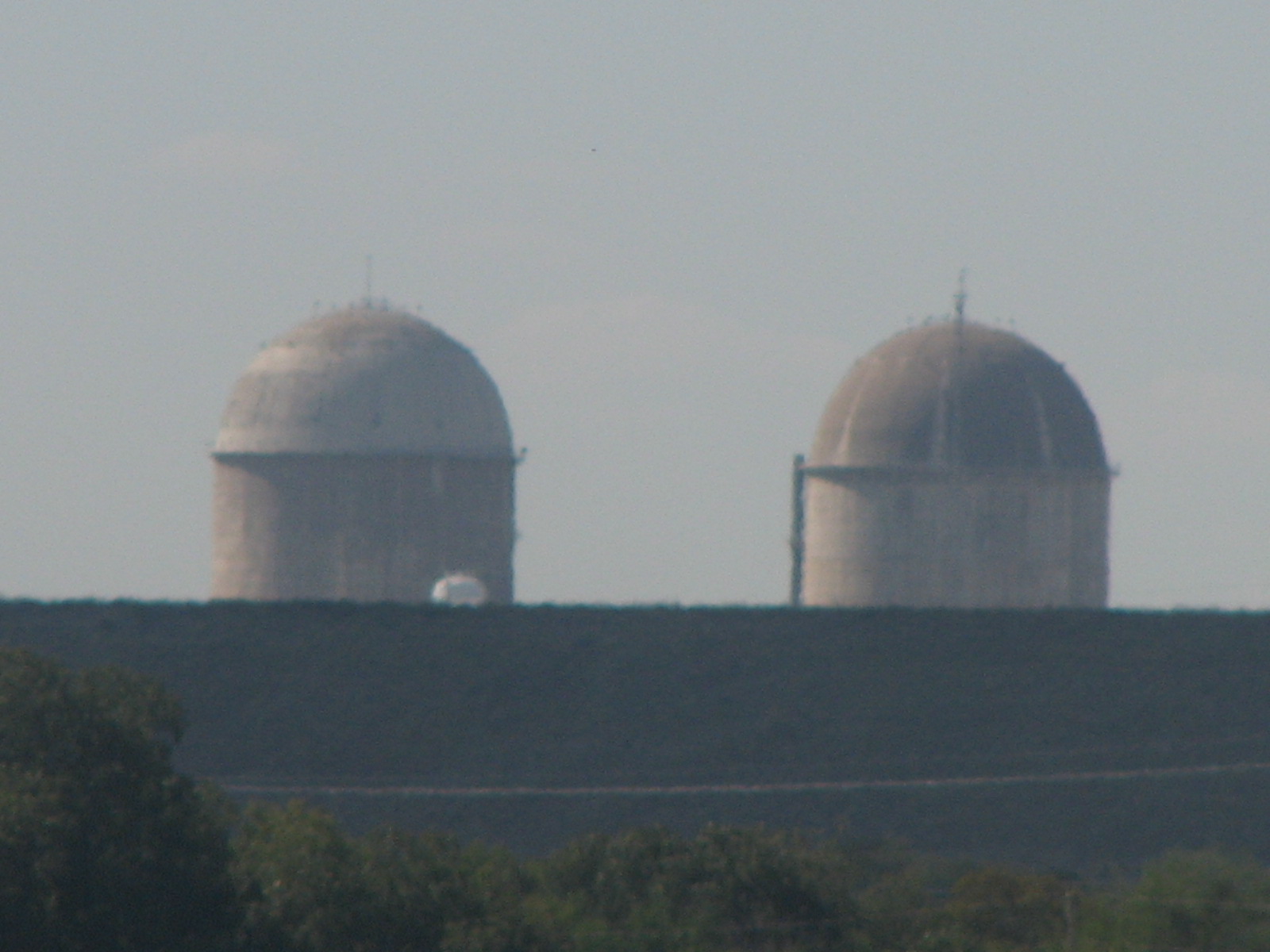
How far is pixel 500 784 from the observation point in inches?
1358

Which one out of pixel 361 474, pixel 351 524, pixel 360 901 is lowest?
pixel 360 901

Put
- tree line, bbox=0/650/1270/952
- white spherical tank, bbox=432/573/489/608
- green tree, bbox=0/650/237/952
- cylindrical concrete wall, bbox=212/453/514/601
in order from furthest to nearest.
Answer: cylindrical concrete wall, bbox=212/453/514/601, white spherical tank, bbox=432/573/489/608, tree line, bbox=0/650/1270/952, green tree, bbox=0/650/237/952

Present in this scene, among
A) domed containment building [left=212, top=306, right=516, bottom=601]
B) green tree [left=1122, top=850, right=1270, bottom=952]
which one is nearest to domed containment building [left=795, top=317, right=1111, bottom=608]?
domed containment building [left=212, top=306, right=516, bottom=601]

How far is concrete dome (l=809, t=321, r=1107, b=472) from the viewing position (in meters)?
51.8

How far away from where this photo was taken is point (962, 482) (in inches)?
2036

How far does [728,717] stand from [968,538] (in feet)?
54.2

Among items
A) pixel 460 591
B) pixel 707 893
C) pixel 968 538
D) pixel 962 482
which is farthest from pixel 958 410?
pixel 707 893

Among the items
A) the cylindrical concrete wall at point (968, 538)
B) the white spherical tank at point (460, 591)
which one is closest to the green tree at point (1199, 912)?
the white spherical tank at point (460, 591)

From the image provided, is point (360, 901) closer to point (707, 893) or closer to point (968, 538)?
point (707, 893)

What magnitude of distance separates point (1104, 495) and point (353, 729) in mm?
22400

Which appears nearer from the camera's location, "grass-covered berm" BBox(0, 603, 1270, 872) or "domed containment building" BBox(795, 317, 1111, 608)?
"grass-covered berm" BBox(0, 603, 1270, 872)

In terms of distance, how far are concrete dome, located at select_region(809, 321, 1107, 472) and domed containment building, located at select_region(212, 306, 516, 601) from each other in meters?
7.19

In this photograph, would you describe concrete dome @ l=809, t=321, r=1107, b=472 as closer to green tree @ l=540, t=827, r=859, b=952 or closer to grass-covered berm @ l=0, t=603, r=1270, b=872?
grass-covered berm @ l=0, t=603, r=1270, b=872

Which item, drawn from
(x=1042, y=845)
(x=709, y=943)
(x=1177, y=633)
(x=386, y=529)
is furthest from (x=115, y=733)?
(x=386, y=529)
